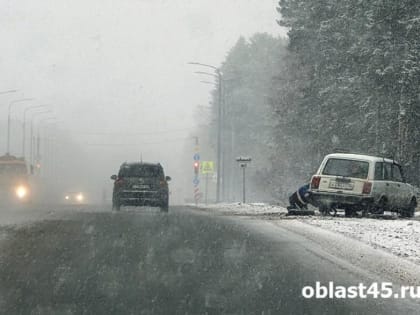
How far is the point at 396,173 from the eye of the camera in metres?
25.4

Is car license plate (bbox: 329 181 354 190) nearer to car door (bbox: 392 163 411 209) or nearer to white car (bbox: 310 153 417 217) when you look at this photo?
white car (bbox: 310 153 417 217)

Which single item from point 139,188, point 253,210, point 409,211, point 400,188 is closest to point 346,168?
point 400,188

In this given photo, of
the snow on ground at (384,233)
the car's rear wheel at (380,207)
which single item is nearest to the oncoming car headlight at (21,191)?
the car's rear wheel at (380,207)

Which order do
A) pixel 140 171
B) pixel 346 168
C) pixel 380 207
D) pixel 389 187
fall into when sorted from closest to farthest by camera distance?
pixel 380 207 < pixel 346 168 < pixel 389 187 < pixel 140 171

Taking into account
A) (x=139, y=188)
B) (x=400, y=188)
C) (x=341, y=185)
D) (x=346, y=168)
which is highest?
(x=346, y=168)

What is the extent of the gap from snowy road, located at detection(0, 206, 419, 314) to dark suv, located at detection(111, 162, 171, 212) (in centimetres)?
1220

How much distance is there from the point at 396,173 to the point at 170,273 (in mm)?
16931

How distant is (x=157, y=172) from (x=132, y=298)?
21.0 m

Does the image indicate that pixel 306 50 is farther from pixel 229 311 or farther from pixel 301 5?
pixel 229 311

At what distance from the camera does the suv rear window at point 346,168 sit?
78.2ft

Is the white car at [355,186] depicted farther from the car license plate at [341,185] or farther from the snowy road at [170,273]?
the snowy road at [170,273]

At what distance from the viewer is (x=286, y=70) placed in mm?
65562

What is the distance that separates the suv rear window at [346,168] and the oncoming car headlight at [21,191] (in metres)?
22.0

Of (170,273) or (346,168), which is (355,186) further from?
(170,273)
